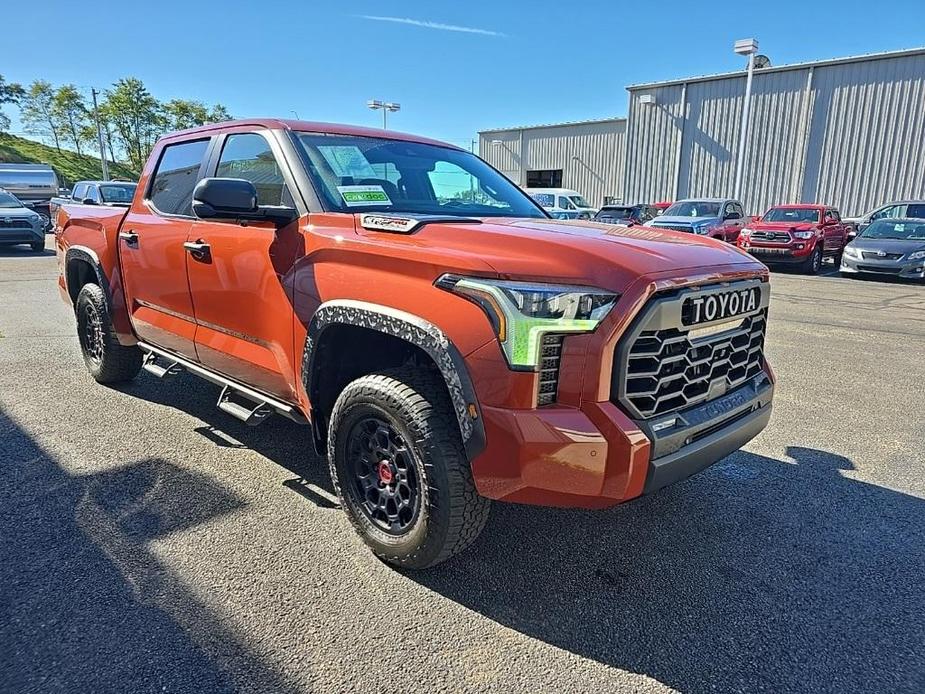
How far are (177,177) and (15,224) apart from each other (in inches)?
608

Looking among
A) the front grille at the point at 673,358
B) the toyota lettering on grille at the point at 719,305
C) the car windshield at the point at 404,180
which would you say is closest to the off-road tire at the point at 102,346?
the car windshield at the point at 404,180

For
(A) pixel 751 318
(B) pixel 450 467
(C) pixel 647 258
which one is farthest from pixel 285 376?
(A) pixel 751 318

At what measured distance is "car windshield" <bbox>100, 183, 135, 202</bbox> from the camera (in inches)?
655

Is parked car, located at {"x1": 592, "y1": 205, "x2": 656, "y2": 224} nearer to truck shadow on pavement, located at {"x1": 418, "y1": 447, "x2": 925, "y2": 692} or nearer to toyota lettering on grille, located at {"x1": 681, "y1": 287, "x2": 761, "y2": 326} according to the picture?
truck shadow on pavement, located at {"x1": 418, "y1": 447, "x2": 925, "y2": 692}

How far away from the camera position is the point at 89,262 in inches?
192

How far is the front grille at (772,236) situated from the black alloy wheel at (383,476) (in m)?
15.6

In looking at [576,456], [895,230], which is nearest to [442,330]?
[576,456]

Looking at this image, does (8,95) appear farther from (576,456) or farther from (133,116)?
(576,456)

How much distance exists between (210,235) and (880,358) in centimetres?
672

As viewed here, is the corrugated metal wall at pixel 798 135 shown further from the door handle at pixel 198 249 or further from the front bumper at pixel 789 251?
the door handle at pixel 198 249

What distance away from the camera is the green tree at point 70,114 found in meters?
51.5

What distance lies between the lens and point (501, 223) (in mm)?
2904

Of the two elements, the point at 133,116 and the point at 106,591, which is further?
the point at 133,116

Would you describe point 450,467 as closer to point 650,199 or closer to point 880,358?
point 880,358
